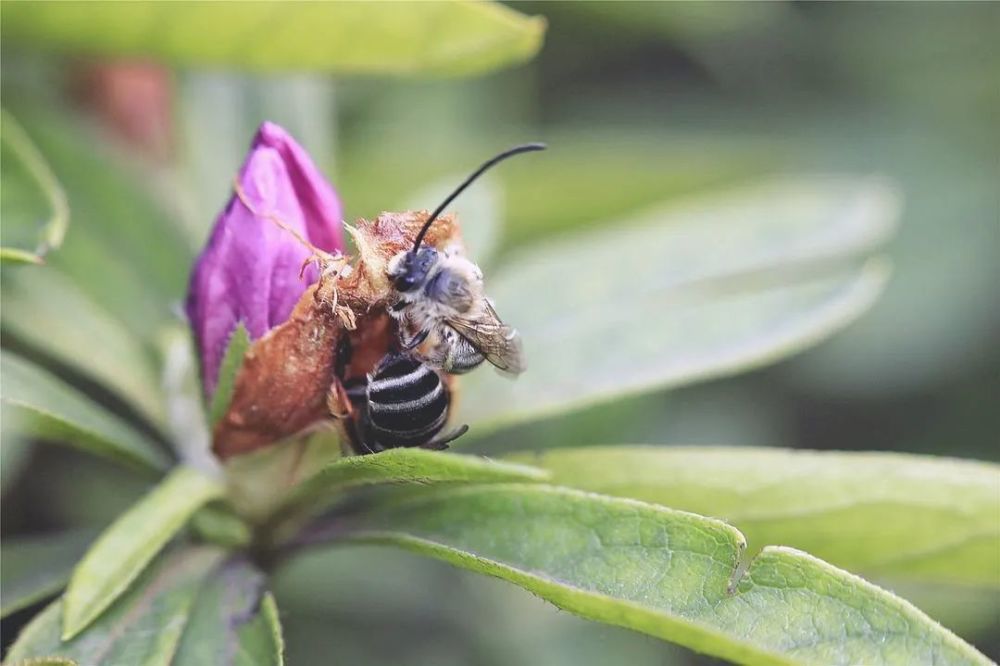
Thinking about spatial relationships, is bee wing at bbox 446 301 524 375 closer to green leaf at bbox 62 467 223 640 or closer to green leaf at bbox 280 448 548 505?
green leaf at bbox 280 448 548 505

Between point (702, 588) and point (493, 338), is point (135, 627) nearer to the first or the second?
point (493, 338)

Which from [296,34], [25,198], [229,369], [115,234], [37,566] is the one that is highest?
[296,34]

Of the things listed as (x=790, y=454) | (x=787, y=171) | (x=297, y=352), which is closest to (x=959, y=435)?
(x=787, y=171)

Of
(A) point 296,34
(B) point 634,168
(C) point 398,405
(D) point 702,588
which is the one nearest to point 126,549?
(C) point 398,405

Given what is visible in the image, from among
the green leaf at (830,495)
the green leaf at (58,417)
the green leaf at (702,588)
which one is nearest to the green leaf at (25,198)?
the green leaf at (58,417)

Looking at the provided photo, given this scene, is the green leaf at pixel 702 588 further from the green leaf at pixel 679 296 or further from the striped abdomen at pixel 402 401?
the green leaf at pixel 679 296

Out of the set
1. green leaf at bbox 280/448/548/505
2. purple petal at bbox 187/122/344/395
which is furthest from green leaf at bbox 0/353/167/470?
green leaf at bbox 280/448/548/505
